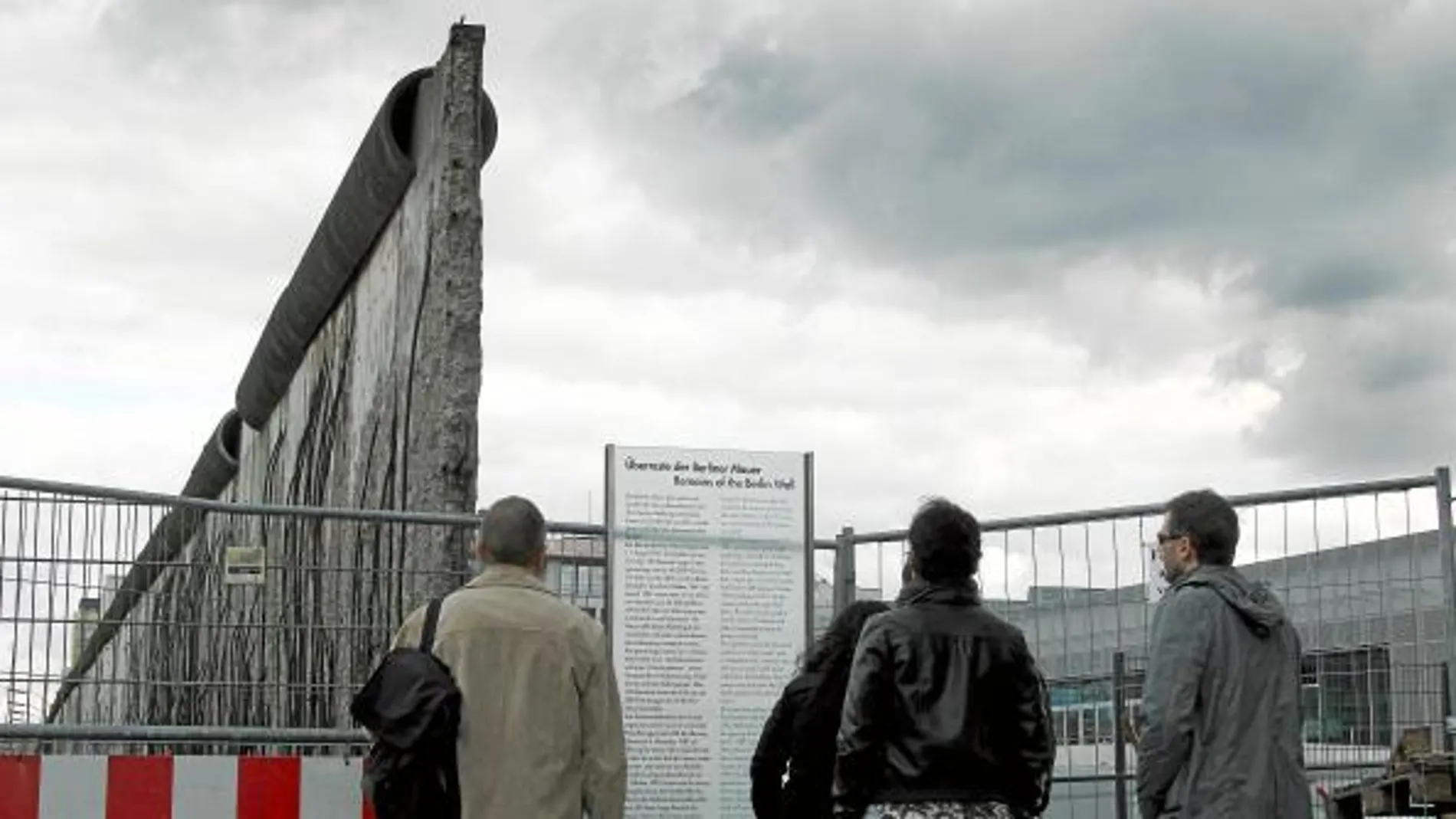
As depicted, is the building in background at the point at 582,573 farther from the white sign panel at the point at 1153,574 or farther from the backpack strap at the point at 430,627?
the white sign panel at the point at 1153,574

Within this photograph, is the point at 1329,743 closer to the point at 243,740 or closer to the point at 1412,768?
the point at 1412,768

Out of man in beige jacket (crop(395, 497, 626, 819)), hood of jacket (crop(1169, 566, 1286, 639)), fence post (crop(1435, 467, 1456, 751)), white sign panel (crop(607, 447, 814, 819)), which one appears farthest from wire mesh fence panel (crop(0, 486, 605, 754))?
fence post (crop(1435, 467, 1456, 751))

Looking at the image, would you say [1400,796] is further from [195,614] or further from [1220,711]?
[195,614]

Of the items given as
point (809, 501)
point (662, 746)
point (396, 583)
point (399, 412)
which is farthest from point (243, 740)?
point (399, 412)

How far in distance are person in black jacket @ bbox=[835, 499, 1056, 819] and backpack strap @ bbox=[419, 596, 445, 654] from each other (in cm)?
126

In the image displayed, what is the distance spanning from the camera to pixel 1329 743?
8.84m

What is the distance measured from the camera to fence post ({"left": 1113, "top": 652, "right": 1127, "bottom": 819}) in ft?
→ 29.6

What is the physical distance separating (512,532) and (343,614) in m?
2.54

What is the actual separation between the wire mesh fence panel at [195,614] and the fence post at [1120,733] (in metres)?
2.26

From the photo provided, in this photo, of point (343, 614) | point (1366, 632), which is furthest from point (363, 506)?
point (1366, 632)

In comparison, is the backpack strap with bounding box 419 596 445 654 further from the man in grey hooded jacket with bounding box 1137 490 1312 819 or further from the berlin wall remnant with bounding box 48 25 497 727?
the man in grey hooded jacket with bounding box 1137 490 1312 819

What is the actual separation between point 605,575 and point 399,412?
111 inches

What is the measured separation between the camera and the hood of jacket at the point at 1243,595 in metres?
6.45

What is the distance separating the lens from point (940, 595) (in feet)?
20.1
